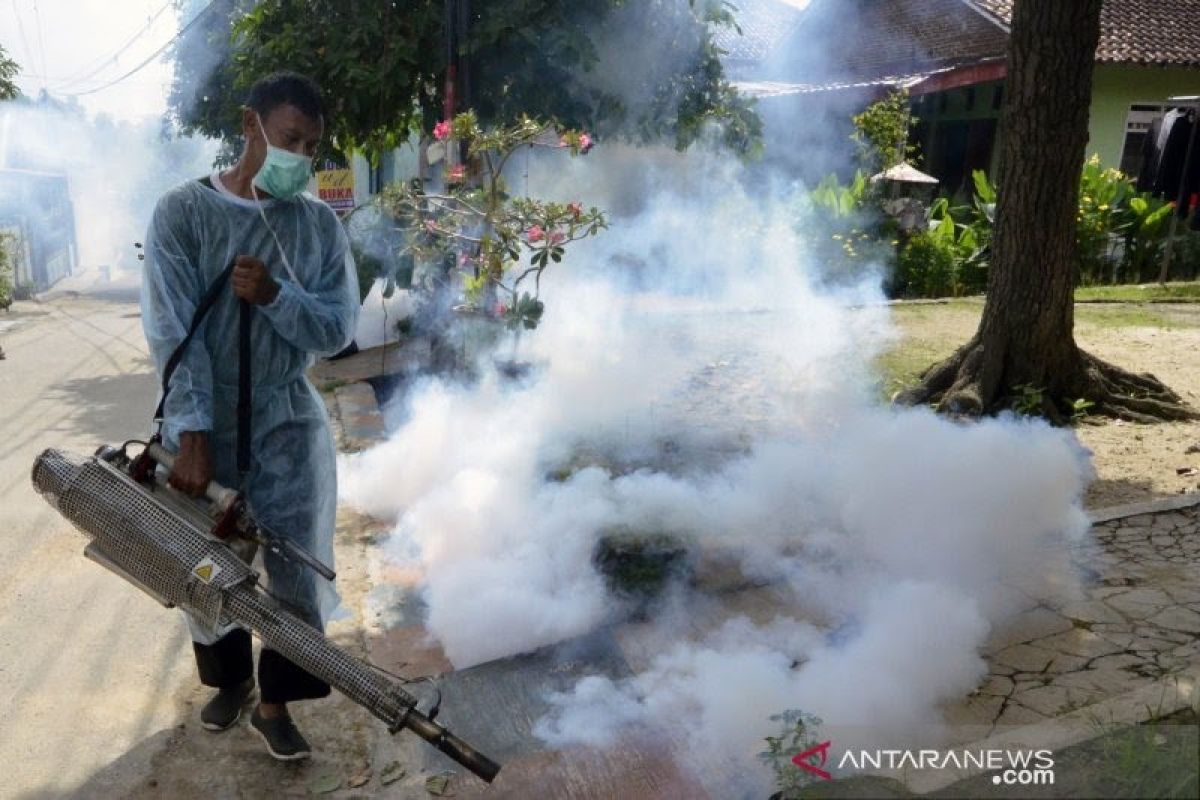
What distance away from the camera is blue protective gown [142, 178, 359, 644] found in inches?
103

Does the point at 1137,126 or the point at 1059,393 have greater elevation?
the point at 1137,126

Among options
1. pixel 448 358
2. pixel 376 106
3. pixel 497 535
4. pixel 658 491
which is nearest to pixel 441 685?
pixel 497 535

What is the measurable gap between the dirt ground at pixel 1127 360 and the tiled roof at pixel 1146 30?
7.32m

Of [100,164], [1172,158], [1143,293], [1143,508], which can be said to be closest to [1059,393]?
[1143,508]

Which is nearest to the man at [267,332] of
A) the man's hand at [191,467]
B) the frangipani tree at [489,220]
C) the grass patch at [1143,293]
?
the man's hand at [191,467]

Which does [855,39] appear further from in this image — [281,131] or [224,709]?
[224,709]

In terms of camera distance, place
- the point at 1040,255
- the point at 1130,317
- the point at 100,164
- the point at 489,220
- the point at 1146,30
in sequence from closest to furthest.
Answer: the point at 1040,255, the point at 489,220, the point at 1130,317, the point at 1146,30, the point at 100,164

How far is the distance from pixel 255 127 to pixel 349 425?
3.88m

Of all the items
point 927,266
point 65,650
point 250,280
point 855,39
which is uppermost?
point 855,39

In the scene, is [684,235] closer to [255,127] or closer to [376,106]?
[376,106]

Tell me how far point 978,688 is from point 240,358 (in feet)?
8.20

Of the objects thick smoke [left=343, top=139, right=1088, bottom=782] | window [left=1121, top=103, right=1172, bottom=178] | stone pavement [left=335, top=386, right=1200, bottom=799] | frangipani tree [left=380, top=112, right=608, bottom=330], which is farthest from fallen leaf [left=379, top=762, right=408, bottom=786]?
window [left=1121, top=103, right=1172, bottom=178]

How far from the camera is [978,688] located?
305 centimetres

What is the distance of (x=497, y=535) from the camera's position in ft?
13.2
